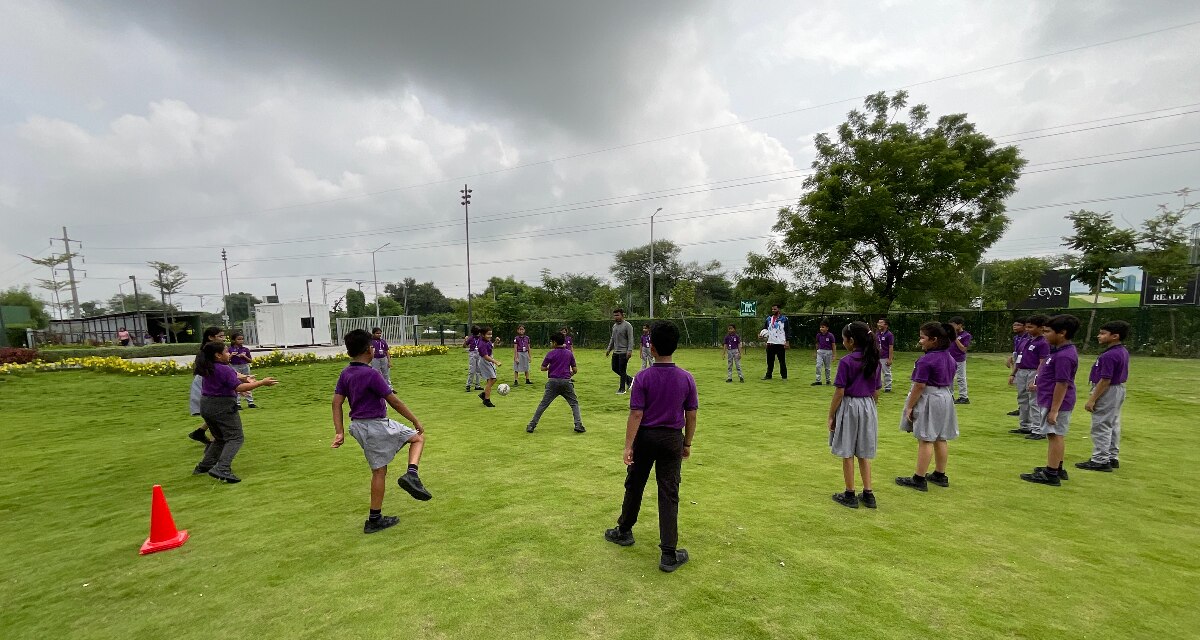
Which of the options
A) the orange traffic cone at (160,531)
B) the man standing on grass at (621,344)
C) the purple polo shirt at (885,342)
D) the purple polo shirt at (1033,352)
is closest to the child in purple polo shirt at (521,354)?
the man standing on grass at (621,344)

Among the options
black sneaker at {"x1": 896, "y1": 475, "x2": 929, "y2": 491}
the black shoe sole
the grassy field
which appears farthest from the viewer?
black sneaker at {"x1": 896, "y1": 475, "x2": 929, "y2": 491}

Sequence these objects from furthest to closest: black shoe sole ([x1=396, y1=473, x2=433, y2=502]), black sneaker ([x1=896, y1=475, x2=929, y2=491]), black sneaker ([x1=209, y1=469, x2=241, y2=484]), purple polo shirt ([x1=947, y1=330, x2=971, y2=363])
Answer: purple polo shirt ([x1=947, y1=330, x2=971, y2=363]), black sneaker ([x1=209, y1=469, x2=241, y2=484]), black sneaker ([x1=896, y1=475, x2=929, y2=491]), black shoe sole ([x1=396, y1=473, x2=433, y2=502])

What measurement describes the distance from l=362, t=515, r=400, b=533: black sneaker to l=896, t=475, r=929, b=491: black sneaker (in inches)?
204

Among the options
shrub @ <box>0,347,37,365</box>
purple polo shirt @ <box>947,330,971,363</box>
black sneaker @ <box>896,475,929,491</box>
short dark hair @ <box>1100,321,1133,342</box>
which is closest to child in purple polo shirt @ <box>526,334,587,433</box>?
black sneaker @ <box>896,475,929,491</box>

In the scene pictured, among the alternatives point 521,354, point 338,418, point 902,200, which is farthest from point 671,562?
point 902,200

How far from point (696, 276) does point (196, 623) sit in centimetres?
6302

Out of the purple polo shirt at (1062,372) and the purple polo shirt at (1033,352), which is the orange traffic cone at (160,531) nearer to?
the purple polo shirt at (1062,372)

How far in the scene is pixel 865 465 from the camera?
14.8 feet

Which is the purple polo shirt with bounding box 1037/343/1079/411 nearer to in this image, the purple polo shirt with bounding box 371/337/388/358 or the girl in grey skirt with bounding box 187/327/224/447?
the girl in grey skirt with bounding box 187/327/224/447

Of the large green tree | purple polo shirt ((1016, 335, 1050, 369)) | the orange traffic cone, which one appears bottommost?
the orange traffic cone

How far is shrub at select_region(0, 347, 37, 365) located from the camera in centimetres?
1801

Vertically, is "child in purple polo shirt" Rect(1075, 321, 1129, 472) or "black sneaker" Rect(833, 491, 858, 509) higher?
"child in purple polo shirt" Rect(1075, 321, 1129, 472)

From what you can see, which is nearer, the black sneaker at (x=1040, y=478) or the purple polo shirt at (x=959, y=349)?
the black sneaker at (x=1040, y=478)

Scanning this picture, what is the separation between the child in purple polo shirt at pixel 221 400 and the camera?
550 cm
